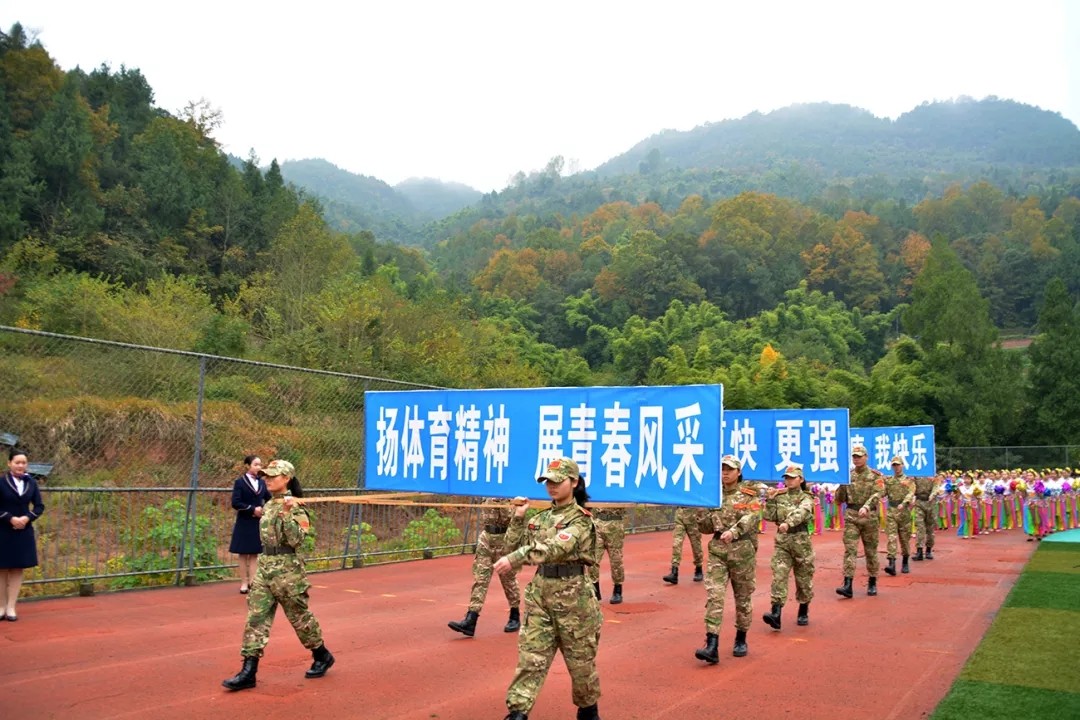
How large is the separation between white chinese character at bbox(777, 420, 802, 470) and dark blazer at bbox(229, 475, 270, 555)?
386 inches

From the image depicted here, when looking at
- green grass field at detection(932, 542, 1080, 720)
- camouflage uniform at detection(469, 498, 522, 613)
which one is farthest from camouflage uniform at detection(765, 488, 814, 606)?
camouflage uniform at detection(469, 498, 522, 613)

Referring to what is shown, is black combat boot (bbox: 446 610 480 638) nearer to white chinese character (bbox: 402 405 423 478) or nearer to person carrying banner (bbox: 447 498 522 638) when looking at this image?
person carrying banner (bbox: 447 498 522 638)

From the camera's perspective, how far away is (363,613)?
957cm

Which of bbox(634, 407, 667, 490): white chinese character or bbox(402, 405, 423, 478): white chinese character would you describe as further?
bbox(402, 405, 423, 478): white chinese character

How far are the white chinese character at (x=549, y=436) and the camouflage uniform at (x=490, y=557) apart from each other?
1488mm

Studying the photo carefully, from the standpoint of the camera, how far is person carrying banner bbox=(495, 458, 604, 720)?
5199mm

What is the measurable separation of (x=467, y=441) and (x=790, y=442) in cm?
752

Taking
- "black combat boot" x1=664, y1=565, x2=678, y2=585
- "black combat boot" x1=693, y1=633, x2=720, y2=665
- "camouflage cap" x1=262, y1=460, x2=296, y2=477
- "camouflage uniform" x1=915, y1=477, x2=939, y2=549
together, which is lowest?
"black combat boot" x1=664, y1=565, x2=678, y2=585

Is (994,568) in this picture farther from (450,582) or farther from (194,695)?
(194,695)

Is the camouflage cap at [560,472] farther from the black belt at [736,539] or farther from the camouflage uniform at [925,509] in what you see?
the camouflage uniform at [925,509]

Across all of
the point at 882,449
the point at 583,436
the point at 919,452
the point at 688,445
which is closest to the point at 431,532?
the point at 583,436

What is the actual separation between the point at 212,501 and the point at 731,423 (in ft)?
31.1

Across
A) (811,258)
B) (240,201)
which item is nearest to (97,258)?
(240,201)

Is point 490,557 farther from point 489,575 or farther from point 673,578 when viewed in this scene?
point 673,578
